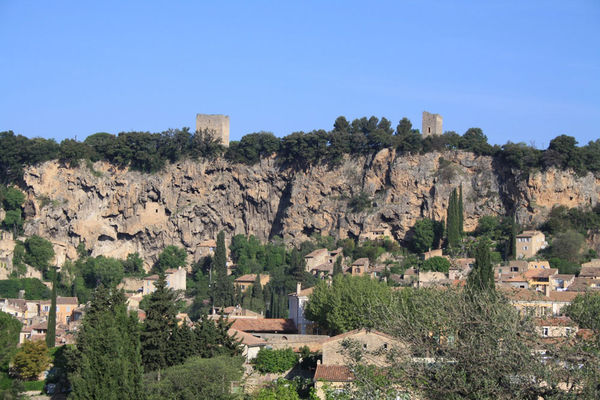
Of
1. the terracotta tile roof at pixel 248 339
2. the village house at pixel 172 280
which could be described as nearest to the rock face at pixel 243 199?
the village house at pixel 172 280

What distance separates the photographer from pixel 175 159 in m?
92.5

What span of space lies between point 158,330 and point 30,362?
35.7 ft

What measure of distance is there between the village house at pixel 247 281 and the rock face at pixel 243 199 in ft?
28.9

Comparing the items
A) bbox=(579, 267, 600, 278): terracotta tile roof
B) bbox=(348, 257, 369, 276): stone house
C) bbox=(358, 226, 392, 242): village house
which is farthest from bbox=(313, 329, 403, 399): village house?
bbox=(358, 226, 392, 242): village house

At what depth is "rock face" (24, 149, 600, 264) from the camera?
3396 inches

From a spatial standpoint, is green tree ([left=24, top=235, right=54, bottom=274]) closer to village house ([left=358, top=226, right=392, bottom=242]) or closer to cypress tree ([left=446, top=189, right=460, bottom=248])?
village house ([left=358, top=226, right=392, bottom=242])

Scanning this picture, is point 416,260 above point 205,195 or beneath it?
beneath

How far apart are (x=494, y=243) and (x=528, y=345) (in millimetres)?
57899

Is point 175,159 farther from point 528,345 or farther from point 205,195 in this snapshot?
point 528,345

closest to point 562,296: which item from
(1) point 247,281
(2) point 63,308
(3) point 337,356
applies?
(3) point 337,356

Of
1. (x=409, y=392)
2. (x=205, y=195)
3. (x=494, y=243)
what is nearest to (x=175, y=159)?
(x=205, y=195)

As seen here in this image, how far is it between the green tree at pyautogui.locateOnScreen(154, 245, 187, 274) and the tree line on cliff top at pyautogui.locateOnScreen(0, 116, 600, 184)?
8210 mm

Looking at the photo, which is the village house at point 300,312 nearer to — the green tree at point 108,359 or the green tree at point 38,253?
the green tree at point 108,359

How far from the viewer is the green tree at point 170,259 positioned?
87125mm
